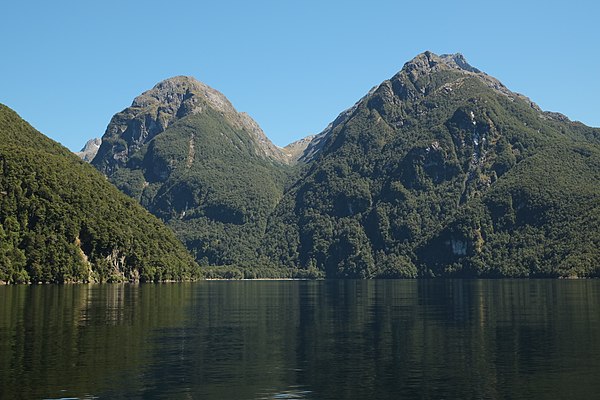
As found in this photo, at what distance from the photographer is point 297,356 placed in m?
66.2

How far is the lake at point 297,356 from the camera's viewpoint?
164 feet

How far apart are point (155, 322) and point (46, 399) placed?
167ft

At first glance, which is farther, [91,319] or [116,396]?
[91,319]

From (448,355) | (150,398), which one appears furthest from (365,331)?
(150,398)

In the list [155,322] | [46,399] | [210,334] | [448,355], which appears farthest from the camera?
[155,322]

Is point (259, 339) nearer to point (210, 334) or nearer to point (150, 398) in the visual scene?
point (210, 334)

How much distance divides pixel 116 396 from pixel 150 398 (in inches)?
87.9

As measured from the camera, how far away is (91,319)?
97438mm

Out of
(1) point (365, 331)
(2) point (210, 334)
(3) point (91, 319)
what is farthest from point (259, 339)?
(3) point (91, 319)

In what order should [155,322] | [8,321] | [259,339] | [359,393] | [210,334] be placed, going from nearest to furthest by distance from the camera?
1. [359,393]
2. [259,339]
3. [210,334]
4. [8,321]
5. [155,322]

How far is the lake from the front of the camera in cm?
5009

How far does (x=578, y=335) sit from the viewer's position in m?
79.8

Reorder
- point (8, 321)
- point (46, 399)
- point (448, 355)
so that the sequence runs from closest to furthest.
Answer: point (46, 399)
point (448, 355)
point (8, 321)

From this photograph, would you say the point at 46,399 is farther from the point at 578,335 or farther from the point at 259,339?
the point at 578,335
